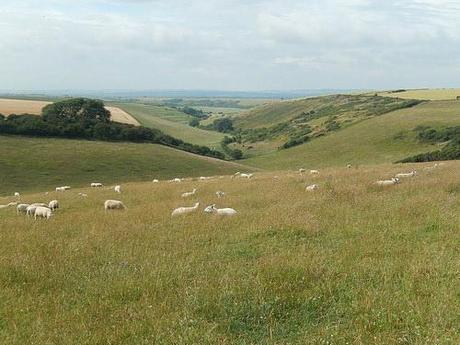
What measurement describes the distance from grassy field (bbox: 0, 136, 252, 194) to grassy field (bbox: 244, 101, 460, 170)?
72.2 feet

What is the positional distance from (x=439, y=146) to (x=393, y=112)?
4542 cm

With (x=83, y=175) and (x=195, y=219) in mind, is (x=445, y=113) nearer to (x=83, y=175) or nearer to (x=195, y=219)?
(x=83, y=175)

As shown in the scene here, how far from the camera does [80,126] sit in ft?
255

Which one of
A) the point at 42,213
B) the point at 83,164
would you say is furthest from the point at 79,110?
the point at 42,213

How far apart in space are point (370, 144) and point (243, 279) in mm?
89480

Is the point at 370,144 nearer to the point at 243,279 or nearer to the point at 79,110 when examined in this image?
the point at 79,110

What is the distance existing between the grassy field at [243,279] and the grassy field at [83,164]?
4071cm

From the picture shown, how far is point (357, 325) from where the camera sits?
6.51 meters

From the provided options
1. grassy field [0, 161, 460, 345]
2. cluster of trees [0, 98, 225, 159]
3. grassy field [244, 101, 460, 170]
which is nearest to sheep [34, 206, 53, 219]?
grassy field [0, 161, 460, 345]

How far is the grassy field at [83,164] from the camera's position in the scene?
5400cm

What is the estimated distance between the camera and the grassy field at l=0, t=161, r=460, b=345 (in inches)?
256

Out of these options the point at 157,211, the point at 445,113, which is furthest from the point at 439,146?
the point at 157,211

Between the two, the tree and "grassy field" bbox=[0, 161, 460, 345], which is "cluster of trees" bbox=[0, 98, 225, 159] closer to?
the tree

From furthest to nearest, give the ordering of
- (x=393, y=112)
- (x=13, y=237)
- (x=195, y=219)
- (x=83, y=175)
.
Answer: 1. (x=393, y=112)
2. (x=83, y=175)
3. (x=195, y=219)
4. (x=13, y=237)
